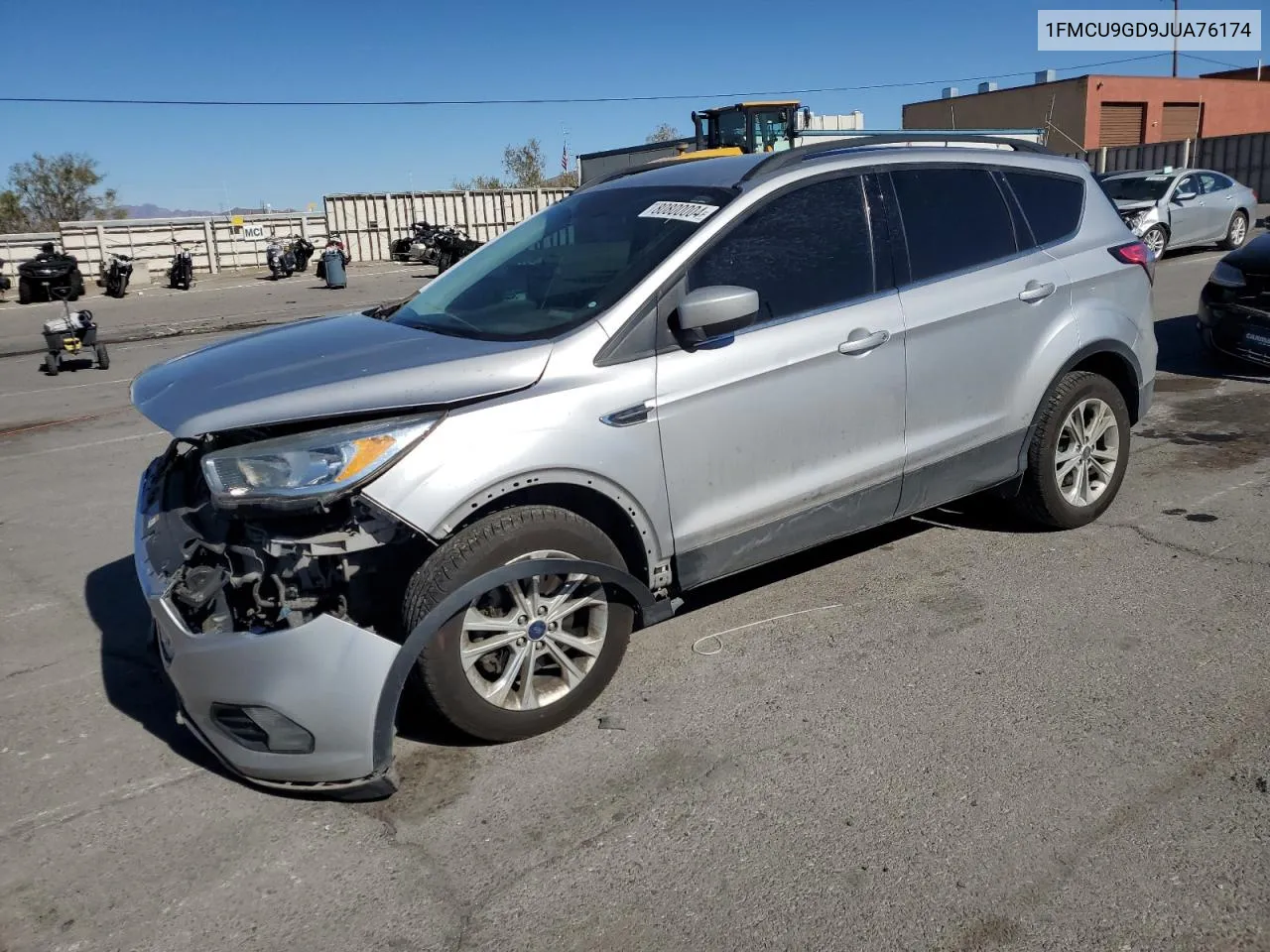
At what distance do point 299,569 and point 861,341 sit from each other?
7.63ft

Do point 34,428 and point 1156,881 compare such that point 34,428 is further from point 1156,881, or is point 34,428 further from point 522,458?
point 1156,881

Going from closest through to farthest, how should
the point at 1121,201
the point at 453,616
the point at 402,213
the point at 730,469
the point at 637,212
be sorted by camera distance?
the point at 453,616
the point at 730,469
the point at 637,212
the point at 1121,201
the point at 402,213

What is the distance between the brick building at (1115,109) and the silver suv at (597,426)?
43346 mm

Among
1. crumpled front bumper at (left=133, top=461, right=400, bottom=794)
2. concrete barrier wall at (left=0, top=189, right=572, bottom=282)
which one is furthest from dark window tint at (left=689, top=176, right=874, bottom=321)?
concrete barrier wall at (left=0, top=189, right=572, bottom=282)

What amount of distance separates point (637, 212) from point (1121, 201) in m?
16.5

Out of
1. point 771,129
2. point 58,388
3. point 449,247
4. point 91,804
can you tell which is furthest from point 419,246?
point 91,804

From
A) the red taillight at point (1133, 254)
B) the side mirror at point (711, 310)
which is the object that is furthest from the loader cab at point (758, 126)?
the side mirror at point (711, 310)

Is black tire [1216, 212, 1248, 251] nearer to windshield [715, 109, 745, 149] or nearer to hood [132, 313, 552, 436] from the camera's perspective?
windshield [715, 109, 745, 149]

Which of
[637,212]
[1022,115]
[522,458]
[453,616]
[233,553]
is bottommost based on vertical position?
[453,616]

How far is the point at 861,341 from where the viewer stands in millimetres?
4164

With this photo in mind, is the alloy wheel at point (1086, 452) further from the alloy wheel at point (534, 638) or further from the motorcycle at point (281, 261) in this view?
the motorcycle at point (281, 261)

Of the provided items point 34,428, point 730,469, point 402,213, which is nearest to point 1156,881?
point 730,469

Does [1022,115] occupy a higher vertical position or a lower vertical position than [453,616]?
higher

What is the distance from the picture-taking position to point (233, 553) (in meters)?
3.30
